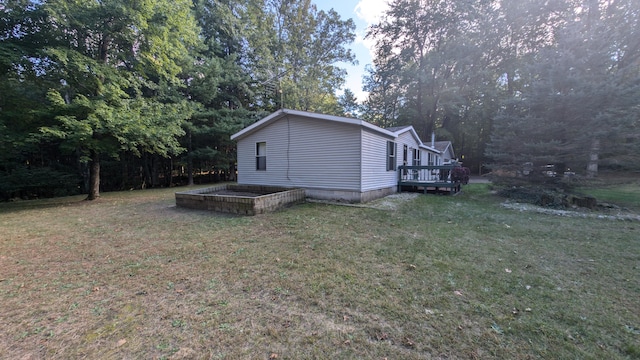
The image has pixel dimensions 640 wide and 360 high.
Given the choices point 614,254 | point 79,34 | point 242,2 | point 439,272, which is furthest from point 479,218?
point 242,2

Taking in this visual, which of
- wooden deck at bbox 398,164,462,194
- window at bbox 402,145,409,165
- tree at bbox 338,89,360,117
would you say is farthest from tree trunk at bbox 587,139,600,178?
tree at bbox 338,89,360,117

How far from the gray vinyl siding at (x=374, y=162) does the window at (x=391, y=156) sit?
22cm

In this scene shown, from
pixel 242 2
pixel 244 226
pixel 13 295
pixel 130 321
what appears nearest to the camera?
pixel 130 321

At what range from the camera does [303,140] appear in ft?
30.1

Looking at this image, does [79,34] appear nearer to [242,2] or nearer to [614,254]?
[242,2]

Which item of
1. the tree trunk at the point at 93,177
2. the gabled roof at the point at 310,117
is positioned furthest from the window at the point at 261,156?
the tree trunk at the point at 93,177

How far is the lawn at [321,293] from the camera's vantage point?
1.91m

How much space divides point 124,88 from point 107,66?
258 cm

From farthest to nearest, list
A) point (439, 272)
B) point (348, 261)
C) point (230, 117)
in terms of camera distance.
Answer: point (230, 117) < point (348, 261) < point (439, 272)

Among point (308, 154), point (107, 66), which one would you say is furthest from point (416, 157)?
point (107, 66)

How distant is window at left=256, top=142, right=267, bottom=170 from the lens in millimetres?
10555

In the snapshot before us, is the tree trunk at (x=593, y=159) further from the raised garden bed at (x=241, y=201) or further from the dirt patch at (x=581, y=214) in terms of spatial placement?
the raised garden bed at (x=241, y=201)

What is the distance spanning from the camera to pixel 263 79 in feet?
62.3

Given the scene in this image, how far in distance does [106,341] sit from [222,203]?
5310 mm
